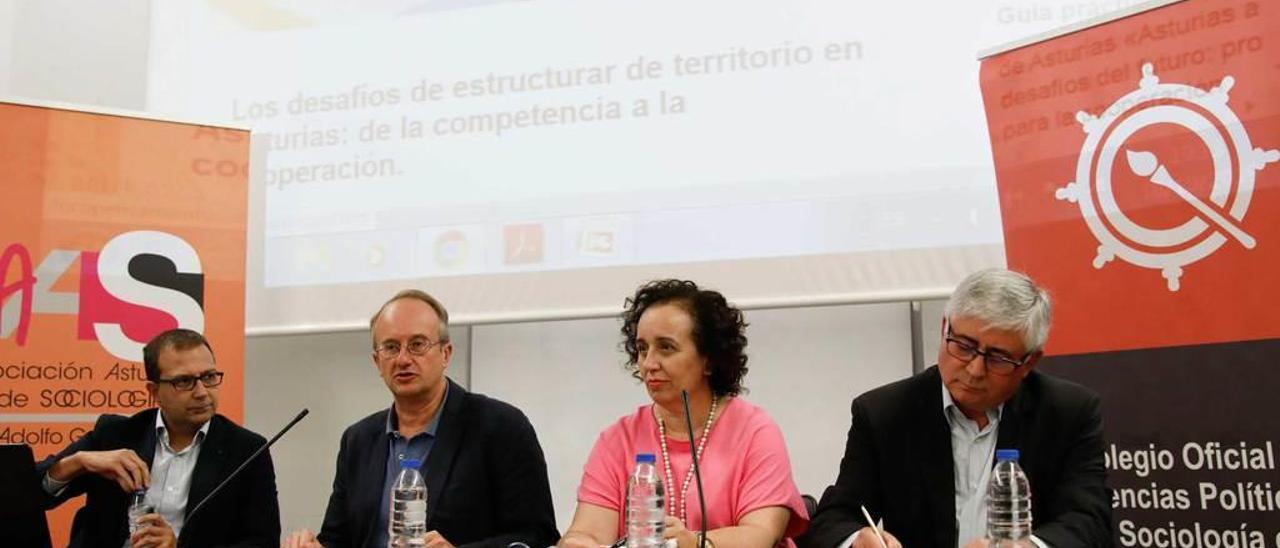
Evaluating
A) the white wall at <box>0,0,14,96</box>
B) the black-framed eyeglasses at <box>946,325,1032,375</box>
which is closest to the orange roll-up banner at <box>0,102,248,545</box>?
the white wall at <box>0,0,14,96</box>

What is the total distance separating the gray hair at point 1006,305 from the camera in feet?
6.42

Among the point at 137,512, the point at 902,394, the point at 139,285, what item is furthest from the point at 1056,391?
the point at 139,285

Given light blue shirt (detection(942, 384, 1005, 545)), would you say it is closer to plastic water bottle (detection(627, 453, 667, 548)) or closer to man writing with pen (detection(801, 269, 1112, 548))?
man writing with pen (detection(801, 269, 1112, 548))

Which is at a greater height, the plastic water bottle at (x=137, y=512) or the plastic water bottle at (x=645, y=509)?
the plastic water bottle at (x=645, y=509)

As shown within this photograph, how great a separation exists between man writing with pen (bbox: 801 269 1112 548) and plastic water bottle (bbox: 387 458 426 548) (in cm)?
75

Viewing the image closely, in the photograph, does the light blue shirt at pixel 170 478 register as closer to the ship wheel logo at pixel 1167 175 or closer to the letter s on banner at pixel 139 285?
the letter s on banner at pixel 139 285

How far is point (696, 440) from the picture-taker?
236 cm

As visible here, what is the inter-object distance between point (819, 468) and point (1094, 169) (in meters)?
1.33

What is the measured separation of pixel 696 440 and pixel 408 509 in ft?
2.00

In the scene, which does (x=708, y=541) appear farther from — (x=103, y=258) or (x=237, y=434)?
(x=103, y=258)

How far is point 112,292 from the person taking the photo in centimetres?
384

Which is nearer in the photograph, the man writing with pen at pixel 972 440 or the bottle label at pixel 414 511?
the man writing with pen at pixel 972 440

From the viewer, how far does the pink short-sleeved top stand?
2240 millimetres

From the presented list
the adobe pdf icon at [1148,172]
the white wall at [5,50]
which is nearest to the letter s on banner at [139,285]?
the white wall at [5,50]
